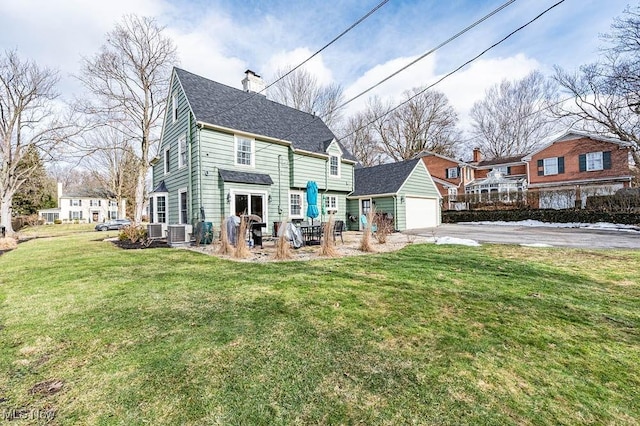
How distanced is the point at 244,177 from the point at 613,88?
2326cm

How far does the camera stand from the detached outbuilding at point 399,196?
17094mm

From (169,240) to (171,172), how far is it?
171 inches

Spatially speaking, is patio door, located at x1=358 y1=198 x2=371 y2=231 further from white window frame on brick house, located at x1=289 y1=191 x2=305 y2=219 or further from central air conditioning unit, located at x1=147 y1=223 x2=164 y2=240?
central air conditioning unit, located at x1=147 y1=223 x2=164 y2=240

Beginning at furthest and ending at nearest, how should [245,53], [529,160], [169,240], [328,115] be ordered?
[328,115]
[529,160]
[245,53]
[169,240]

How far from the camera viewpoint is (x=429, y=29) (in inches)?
261

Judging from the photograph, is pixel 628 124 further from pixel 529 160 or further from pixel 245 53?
pixel 245 53

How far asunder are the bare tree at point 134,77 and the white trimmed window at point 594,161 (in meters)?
33.1

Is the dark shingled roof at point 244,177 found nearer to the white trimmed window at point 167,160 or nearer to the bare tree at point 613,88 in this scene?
the white trimmed window at point 167,160

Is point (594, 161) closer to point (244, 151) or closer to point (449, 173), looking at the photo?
point (449, 173)

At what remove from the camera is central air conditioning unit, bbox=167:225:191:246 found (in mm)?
11156

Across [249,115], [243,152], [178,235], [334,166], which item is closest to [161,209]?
[178,235]

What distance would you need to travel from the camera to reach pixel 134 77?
19.1 meters

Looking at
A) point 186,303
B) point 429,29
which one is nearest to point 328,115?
point 429,29

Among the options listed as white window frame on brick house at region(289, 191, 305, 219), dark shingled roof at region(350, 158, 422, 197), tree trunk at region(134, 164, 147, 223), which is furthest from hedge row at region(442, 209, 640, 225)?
tree trunk at region(134, 164, 147, 223)
